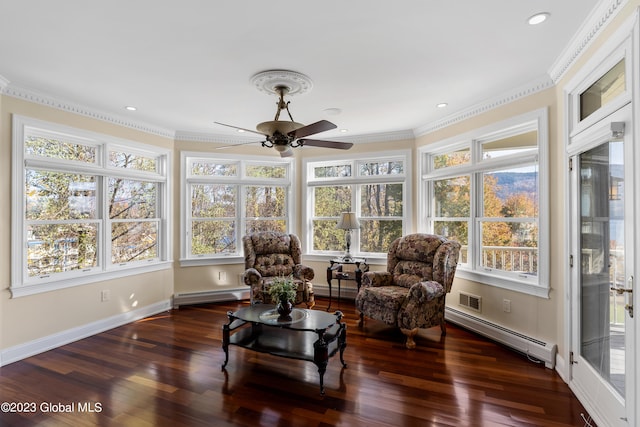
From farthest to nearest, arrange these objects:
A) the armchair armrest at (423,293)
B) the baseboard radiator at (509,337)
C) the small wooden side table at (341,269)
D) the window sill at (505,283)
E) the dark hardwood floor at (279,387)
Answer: the small wooden side table at (341,269), the armchair armrest at (423,293), the window sill at (505,283), the baseboard radiator at (509,337), the dark hardwood floor at (279,387)

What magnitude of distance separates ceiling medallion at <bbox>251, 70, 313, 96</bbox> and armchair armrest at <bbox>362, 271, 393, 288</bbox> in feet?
7.73

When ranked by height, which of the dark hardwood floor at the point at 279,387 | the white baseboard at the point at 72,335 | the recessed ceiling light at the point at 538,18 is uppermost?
the recessed ceiling light at the point at 538,18

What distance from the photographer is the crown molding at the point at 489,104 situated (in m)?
3.14

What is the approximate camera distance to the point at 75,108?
3760 millimetres

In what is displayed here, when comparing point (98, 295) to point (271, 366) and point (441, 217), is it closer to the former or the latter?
point (271, 366)

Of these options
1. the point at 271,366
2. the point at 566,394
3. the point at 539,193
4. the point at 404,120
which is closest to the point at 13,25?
the point at 271,366

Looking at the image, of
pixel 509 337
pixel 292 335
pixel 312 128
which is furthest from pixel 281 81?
pixel 509 337

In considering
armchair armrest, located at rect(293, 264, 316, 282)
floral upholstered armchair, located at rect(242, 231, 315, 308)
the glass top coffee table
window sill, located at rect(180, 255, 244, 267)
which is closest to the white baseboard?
window sill, located at rect(180, 255, 244, 267)

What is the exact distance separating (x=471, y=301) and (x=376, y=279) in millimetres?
1166

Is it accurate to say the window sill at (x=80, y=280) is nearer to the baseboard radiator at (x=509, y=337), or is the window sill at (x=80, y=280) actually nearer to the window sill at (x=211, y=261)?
the window sill at (x=211, y=261)

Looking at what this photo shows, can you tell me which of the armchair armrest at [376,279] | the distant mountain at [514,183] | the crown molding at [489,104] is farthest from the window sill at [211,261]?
the distant mountain at [514,183]

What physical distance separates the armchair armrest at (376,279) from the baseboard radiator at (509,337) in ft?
3.05

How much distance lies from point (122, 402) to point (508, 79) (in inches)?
170

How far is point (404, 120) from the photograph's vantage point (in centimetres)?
446
